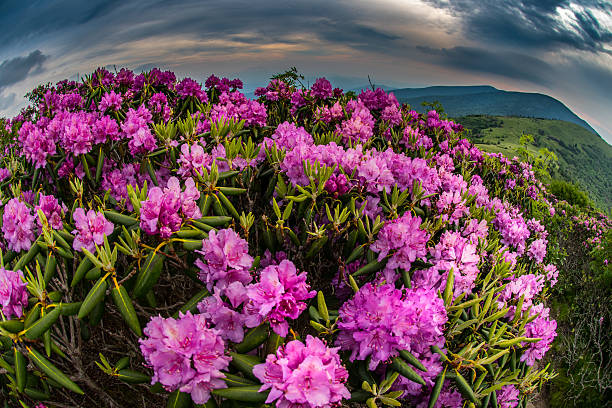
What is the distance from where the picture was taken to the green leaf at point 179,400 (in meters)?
1.41

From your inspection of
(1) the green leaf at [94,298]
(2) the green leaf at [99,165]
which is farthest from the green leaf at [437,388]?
(2) the green leaf at [99,165]

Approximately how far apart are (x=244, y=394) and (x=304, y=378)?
0.28 metres

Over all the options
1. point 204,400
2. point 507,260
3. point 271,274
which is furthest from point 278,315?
point 507,260

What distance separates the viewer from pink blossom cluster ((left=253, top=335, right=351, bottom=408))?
1.27m

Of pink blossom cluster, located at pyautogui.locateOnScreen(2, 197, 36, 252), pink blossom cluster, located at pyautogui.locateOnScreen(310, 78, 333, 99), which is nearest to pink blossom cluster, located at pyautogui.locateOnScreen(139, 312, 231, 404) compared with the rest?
pink blossom cluster, located at pyautogui.locateOnScreen(2, 197, 36, 252)

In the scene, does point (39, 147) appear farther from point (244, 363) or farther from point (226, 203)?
point (244, 363)

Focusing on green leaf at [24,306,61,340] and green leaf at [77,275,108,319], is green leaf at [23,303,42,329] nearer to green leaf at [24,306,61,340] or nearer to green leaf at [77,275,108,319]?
green leaf at [24,306,61,340]

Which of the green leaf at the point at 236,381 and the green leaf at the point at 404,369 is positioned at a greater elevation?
the green leaf at the point at 236,381

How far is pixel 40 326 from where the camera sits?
1567 mm

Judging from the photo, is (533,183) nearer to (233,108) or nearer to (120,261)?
(233,108)

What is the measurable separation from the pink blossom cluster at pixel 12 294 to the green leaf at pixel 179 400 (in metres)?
0.89

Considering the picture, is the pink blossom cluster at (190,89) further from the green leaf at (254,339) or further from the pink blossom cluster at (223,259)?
the green leaf at (254,339)

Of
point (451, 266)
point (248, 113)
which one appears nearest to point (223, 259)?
point (451, 266)

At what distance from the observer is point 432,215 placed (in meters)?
2.69
